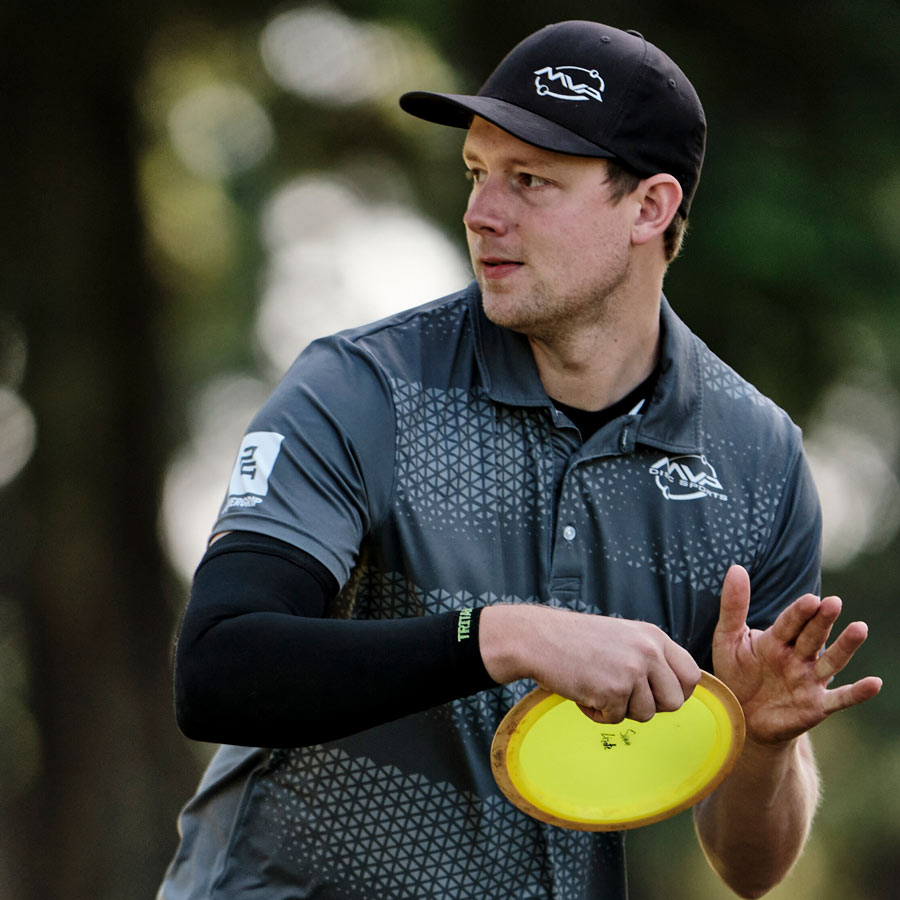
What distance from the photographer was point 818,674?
3.09m

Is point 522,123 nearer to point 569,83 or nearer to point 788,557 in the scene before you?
point 569,83

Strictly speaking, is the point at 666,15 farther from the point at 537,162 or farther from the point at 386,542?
the point at 386,542

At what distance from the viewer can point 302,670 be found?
8.45 ft

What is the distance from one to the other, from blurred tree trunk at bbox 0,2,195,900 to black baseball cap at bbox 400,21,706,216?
18.7 ft

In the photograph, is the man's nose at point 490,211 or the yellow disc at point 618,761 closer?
the yellow disc at point 618,761

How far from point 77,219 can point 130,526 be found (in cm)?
199

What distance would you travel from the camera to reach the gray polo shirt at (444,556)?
121 inches

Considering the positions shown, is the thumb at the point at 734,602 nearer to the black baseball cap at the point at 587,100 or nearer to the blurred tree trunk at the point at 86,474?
the black baseball cap at the point at 587,100

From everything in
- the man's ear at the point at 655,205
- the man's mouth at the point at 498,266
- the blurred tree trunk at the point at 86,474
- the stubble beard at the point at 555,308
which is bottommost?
the blurred tree trunk at the point at 86,474

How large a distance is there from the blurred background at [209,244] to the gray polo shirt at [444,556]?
5243mm

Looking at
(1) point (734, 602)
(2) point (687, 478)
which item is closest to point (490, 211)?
(2) point (687, 478)

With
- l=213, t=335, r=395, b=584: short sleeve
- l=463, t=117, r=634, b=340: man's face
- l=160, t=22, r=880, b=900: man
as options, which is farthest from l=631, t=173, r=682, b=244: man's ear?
l=213, t=335, r=395, b=584: short sleeve

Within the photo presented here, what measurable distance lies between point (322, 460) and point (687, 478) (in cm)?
97

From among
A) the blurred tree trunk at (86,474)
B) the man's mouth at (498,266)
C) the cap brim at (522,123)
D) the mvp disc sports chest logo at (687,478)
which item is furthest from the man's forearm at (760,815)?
the blurred tree trunk at (86,474)
